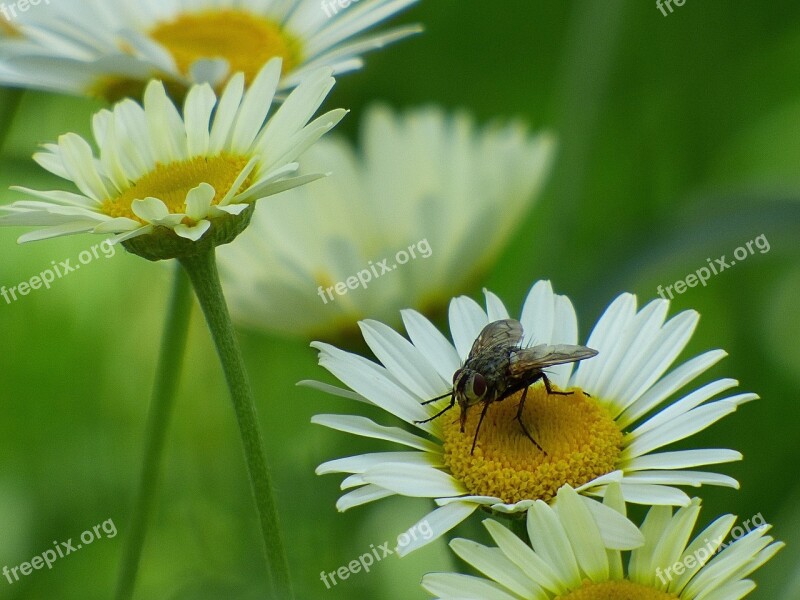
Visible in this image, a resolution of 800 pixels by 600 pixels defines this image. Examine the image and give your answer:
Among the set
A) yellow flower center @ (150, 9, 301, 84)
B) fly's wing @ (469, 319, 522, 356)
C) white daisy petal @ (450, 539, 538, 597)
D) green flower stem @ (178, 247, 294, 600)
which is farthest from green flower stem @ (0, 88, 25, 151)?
white daisy petal @ (450, 539, 538, 597)

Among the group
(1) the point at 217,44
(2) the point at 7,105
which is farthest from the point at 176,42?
(2) the point at 7,105

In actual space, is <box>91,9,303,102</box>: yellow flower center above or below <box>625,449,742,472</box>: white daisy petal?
above

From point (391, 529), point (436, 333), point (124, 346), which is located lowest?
point (391, 529)

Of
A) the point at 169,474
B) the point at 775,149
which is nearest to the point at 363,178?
the point at 169,474

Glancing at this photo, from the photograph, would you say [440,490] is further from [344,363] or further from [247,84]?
[247,84]

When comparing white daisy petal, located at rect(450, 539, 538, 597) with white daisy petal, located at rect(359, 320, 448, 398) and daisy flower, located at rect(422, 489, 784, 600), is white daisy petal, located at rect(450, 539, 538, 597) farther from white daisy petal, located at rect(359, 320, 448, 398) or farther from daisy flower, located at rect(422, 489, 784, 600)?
white daisy petal, located at rect(359, 320, 448, 398)

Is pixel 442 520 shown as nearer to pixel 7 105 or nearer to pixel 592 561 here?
pixel 592 561
